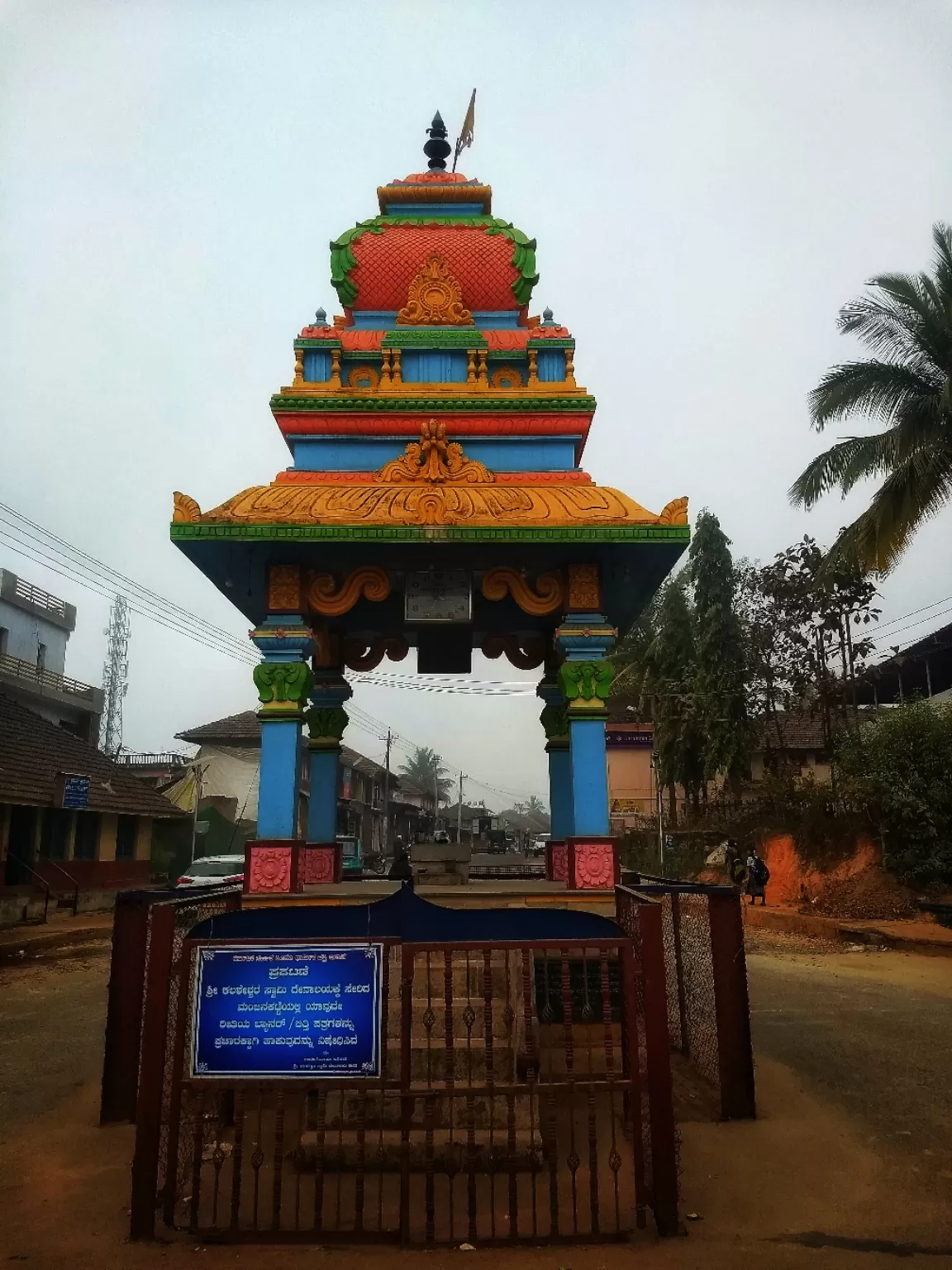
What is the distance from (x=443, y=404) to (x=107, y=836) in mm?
21816

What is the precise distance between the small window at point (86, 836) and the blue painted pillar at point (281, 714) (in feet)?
62.4

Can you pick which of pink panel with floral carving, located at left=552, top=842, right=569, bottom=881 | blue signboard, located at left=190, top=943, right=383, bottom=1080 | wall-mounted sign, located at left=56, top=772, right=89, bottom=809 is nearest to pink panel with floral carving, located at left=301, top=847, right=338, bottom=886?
pink panel with floral carving, located at left=552, top=842, right=569, bottom=881

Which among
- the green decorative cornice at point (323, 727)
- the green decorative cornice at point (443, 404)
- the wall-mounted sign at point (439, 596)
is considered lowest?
the green decorative cornice at point (323, 727)

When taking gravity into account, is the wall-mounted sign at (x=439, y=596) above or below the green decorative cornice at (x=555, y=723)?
above

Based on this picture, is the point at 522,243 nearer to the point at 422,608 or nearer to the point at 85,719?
the point at 422,608

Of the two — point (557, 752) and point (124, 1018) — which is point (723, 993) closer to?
point (124, 1018)

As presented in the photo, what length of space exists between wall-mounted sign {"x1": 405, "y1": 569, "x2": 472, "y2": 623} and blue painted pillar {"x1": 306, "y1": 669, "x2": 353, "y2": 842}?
10.4ft

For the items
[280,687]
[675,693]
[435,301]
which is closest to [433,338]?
[435,301]

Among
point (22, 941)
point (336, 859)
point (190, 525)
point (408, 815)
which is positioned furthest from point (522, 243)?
point (408, 815)

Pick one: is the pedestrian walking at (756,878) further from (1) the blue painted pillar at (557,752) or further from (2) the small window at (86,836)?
(2) the small window at (86,836)

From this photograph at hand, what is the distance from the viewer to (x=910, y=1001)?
11.6 meters

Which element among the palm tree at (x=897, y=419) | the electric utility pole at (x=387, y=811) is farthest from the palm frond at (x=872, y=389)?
the electric utility pole at (x=387, y=811)

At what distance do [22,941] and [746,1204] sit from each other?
16939 millimetres

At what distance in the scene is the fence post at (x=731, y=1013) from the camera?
682 cm
